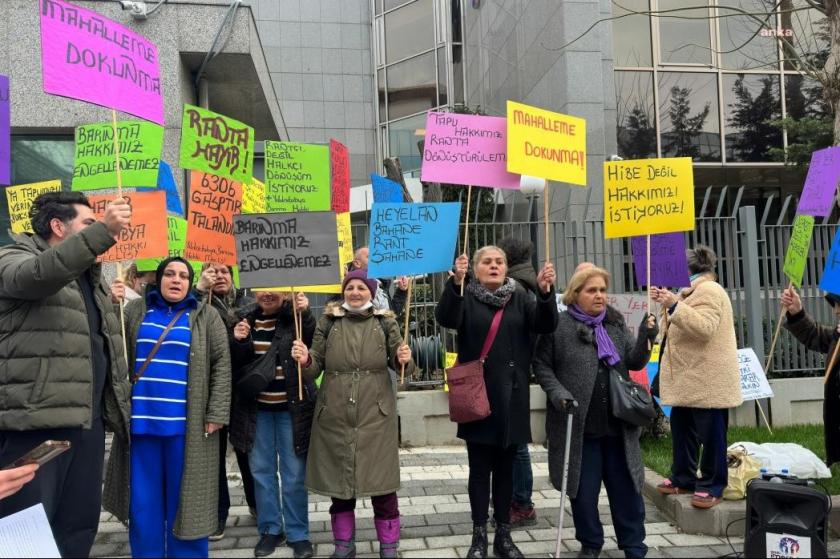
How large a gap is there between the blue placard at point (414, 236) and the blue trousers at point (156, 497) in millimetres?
1782

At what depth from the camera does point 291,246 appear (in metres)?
4.39

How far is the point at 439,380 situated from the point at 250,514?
3.17 meters

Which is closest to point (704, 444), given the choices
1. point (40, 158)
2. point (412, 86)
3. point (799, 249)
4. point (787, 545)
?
point (787, 545)

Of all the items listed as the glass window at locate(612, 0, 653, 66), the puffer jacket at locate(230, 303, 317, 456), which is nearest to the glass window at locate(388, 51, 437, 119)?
the glass window at locate(612, 0, 653, 66)

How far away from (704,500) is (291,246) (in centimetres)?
351

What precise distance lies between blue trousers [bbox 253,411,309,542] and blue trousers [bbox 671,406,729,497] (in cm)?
291

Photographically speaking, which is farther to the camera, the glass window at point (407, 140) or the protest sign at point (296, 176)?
the glass window at point (407, 140)

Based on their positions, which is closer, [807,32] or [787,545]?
[787,545]

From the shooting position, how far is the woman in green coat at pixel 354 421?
13.5 feet

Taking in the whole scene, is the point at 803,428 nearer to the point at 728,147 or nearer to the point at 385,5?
the point at 728,147

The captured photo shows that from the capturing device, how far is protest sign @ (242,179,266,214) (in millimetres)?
6363

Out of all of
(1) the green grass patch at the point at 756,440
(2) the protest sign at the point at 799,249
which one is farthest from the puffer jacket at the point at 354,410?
(2) the protest sign at the point at 799,249

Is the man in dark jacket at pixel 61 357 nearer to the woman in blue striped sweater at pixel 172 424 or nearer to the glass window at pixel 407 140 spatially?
the woman in blue striped sweater at pixel 172 424

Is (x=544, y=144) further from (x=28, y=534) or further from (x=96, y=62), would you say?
(x=28, y=534)
